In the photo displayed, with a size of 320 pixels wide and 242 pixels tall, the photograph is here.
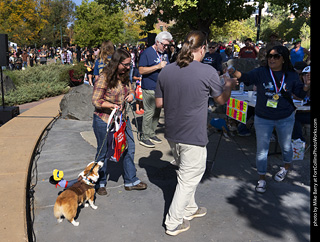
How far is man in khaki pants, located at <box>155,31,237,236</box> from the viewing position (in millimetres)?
2945

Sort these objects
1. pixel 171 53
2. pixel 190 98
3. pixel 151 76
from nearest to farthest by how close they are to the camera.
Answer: pixel 190 98, pixel 151 76, pixel 171 53

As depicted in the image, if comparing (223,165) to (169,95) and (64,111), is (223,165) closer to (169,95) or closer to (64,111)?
(169,95)

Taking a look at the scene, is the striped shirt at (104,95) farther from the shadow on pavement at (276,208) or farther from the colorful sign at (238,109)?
the colorful sign at (238,109)

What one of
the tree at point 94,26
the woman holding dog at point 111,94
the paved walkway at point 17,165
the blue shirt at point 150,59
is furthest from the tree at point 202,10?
the tree at point 94,26

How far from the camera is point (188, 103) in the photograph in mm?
3004

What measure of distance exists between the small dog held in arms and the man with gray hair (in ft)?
7.67

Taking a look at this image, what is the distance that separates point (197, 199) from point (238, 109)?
2.27 meters

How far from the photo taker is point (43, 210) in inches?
→ 152

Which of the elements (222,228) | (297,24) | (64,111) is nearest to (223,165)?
(222,228)

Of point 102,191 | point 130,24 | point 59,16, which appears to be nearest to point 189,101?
point 102,191

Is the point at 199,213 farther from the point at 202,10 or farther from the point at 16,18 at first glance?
the point at 16,18

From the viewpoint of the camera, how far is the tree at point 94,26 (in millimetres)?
40750

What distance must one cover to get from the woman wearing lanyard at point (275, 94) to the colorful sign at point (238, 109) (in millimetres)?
1299

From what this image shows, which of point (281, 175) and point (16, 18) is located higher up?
point (16, 18)
